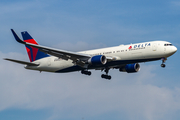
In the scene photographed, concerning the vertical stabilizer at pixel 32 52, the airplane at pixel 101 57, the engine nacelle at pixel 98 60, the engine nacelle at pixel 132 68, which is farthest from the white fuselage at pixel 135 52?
the vertical stabilizer at pixel 32 52

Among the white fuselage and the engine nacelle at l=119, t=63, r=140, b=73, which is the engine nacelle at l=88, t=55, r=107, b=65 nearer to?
the white fuselage

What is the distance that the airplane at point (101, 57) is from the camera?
5175 cm

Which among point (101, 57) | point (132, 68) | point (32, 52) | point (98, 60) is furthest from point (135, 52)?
point (32, 52)

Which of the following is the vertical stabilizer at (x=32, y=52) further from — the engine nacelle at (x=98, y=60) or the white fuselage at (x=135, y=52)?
the engine nacelle at (x=98, y=60)

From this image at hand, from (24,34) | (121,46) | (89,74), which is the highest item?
(24,34)

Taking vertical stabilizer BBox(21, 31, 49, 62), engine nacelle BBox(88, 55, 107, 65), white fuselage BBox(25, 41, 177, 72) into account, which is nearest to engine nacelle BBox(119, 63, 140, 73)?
white fuselage BBox(25, 41, 177, 72)

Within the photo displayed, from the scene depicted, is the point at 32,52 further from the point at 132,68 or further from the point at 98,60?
the point at 132,68

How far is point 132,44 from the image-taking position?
54156 millimetres

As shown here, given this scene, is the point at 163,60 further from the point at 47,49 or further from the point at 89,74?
the point at 47,49

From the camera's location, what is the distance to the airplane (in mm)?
51750

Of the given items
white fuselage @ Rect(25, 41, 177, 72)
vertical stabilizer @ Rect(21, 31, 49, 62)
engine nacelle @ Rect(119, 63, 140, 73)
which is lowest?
engine nacelle @ Rect(119, 63, 140, 73)

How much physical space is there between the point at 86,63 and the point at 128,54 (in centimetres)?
767

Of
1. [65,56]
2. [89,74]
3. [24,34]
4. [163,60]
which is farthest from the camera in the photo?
[24,34]

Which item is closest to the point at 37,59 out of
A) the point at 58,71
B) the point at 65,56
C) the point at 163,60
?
the point at 58,71
